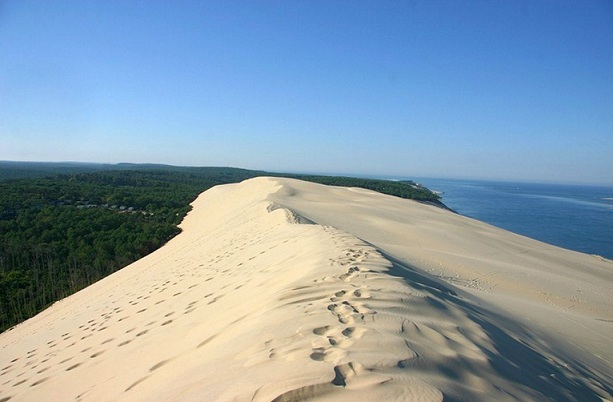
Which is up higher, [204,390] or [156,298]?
[204,390]

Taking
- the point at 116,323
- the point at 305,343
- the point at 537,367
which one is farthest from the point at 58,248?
the point at 537,367

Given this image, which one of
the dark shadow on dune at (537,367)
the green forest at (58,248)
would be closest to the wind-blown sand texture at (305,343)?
the dark shadow on dune at (537,367)

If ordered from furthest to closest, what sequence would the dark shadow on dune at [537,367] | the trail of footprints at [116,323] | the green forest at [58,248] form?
the green forest at [58,248], the trail of footprints at [116,323], the dark shadow on dune at [537,367]

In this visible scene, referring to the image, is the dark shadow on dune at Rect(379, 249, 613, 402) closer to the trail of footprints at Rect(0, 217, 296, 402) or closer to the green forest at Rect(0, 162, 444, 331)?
the trail of footprints at Rect(0, 217, 296, 402)

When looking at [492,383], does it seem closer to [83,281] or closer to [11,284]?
[83,281]

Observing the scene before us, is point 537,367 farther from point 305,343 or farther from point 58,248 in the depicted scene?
point 58,248

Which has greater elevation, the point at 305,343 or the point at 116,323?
the point at 305,343

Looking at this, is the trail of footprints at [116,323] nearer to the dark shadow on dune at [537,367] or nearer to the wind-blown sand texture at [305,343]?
the wind-blown sand texture at [305,343]

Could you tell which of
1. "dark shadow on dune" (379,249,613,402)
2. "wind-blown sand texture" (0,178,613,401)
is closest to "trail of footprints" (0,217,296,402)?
"wind-blown sand texture" (0,178,613,401)

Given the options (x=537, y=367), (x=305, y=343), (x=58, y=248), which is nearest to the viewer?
(x=305, y=343)

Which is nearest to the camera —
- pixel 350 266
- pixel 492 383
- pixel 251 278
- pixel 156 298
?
pixel 492 383

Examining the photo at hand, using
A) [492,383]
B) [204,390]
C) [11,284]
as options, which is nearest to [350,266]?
[492,383]
